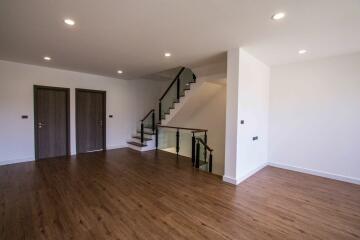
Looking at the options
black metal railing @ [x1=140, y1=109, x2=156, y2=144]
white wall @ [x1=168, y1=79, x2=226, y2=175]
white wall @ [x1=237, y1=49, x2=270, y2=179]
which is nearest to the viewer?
white wall @ [x1=237, y1=49, x2=270, y2=179]

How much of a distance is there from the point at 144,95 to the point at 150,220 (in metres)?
5.89

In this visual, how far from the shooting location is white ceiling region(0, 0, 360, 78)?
2.12 m

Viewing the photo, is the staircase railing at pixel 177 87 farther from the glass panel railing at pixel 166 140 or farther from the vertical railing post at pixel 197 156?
the vertical railing post at pixel 197 156

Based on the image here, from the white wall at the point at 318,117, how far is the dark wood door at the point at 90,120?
18.2ft

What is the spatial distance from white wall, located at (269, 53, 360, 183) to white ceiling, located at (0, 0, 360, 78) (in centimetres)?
43

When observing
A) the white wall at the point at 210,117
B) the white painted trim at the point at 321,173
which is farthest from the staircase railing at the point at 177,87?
the white painted trim at the point at 321,173

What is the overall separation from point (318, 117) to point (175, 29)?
377 cm

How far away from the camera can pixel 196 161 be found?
4.92m

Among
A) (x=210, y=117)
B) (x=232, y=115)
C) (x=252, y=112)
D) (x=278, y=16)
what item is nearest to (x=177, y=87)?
(x=210, y=117)

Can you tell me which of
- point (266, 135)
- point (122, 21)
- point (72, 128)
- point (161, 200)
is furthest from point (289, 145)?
point (72, 128)

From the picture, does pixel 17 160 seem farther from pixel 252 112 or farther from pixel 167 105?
pixel 252 112

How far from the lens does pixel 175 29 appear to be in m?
2.71

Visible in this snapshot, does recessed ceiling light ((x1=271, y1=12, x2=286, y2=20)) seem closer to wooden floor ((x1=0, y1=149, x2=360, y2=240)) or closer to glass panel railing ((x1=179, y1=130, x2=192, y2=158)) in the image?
wooden floor ((x1=0, y1=149, x2=360, y2=240))

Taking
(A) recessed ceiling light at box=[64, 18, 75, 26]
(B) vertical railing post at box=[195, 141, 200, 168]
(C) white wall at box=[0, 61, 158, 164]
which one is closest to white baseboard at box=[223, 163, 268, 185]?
(B) vertical railing post at box=[195, 141, 200, 168]
